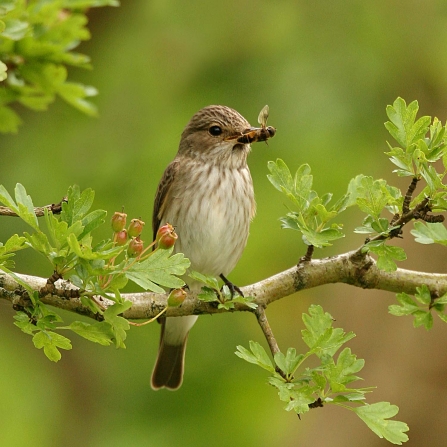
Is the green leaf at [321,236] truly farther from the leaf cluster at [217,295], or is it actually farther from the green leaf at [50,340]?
the green leaf at [50,340]

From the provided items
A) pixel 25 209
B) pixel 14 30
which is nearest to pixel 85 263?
pixel 25 209

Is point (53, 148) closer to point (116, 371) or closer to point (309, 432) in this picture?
point (116, 371)

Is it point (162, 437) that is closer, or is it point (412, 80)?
point (162, 437)

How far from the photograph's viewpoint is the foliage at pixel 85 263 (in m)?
2.63

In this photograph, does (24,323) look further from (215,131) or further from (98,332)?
(215,131)

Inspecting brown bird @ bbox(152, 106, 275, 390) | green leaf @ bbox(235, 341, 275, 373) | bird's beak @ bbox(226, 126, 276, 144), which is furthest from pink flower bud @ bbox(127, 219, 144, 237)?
brown bird @ bbox(152, 106, 275, 390)

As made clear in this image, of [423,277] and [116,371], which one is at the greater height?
[423,277]

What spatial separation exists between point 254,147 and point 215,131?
2.62 meters

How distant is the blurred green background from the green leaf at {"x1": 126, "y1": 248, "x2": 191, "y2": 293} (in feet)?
14.4

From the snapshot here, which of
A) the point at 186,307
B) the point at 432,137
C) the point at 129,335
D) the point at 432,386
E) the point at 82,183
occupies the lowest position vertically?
the point at 129,335

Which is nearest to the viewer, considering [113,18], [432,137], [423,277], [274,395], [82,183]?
[432,137]

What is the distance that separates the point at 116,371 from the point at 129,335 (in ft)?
1.68

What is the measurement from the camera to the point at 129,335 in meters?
7.65

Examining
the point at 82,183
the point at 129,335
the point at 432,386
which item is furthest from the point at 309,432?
the point at 82,183
